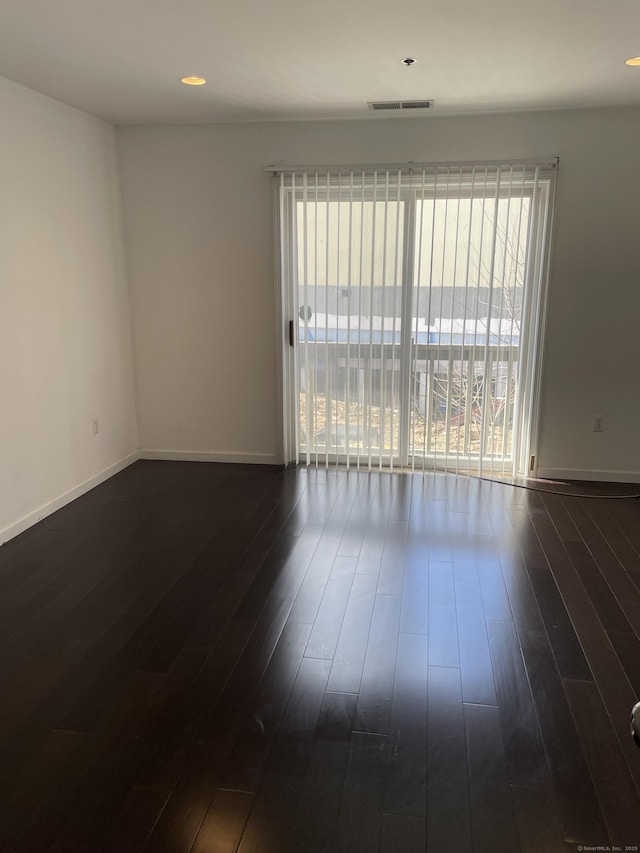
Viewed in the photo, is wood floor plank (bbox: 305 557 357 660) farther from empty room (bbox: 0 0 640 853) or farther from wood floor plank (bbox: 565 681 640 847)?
wood floor plank (bbox: 565 681 640 847)

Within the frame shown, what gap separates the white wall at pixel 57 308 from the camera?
11.3 ft

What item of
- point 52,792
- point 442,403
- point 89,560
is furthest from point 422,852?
point 442,403

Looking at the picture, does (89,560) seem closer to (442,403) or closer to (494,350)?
(442,403)

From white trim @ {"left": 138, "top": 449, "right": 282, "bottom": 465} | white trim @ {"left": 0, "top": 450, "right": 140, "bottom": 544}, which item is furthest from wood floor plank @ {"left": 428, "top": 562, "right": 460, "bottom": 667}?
white trim @ {"left": 0, "top": 450, "right": 140, "bottom": 544}

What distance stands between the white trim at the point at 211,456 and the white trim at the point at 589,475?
6.63ft

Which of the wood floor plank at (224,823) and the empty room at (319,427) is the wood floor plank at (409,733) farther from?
the wood floor plank at (224,823)

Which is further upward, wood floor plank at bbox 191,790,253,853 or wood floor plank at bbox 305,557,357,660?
wood floor plank at bbox 305,557,357,660

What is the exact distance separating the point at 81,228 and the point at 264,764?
3572 millimetres

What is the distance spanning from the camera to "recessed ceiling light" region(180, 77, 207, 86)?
332cm

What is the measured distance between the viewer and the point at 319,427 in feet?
15.4

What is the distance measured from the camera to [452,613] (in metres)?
2.70

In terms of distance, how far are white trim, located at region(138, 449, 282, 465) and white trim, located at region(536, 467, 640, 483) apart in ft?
6.63

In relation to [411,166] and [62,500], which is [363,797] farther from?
[411,166]

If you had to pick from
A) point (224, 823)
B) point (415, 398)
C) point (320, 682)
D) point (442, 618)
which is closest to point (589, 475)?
point (415, 398)
